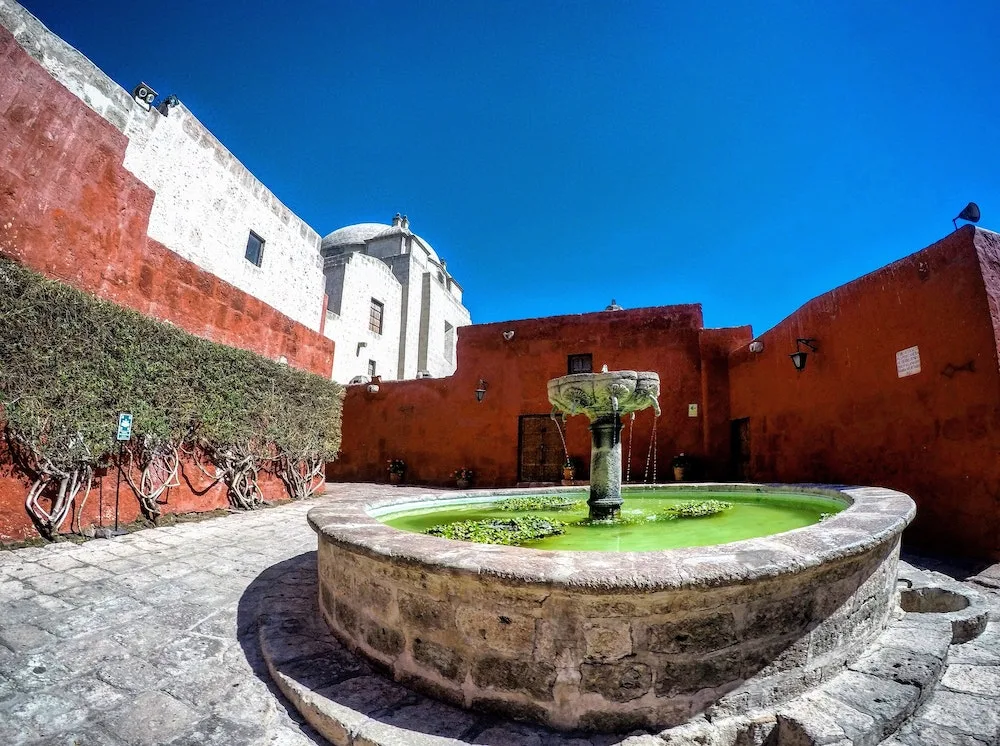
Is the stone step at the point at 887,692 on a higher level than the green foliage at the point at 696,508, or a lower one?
lower

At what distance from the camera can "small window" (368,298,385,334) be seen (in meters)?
18.3

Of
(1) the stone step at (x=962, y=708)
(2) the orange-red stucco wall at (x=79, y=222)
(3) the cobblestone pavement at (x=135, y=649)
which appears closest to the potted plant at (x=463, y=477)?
(2) the orange-red stucco wall at (x=79, y=222)

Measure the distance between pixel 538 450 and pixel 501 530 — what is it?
8.26 metres

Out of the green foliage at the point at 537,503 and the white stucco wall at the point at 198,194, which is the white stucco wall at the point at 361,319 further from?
the green foliage at the point at 537,503

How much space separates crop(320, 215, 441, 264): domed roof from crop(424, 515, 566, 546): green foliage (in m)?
20.4

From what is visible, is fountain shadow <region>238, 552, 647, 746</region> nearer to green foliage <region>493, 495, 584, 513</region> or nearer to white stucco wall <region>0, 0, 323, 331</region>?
green foliage <region>493, 495, 584, 513</region>

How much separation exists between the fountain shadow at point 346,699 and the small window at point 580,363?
924cm

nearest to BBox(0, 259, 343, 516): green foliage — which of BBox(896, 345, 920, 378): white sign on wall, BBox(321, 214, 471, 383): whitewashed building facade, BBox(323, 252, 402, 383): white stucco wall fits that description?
BBox(321, 214, 471, 383): whitewashed building facade

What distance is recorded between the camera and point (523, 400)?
1191cm

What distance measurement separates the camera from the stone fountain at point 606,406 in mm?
3988

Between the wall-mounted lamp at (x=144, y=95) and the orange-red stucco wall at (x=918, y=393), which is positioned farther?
the wall-mounted lamp at (x=144, y=95)

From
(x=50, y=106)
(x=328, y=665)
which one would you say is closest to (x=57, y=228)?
(x=50, y=106)

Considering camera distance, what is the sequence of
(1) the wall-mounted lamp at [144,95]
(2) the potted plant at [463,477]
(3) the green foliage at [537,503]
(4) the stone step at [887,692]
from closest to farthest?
(4) the stone step at [887,692], (3) the green foliage at [537,503], (1) the wall-mounted lamp at [144,95], (2) the potted plant at [463,477]

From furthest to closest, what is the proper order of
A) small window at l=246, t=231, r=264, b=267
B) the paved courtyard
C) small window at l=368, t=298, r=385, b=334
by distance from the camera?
1. small window at l=368, t=298, r=385, b=334
2. small window at l=246, t=231, r=264, b=267
3. the paved courtyard
